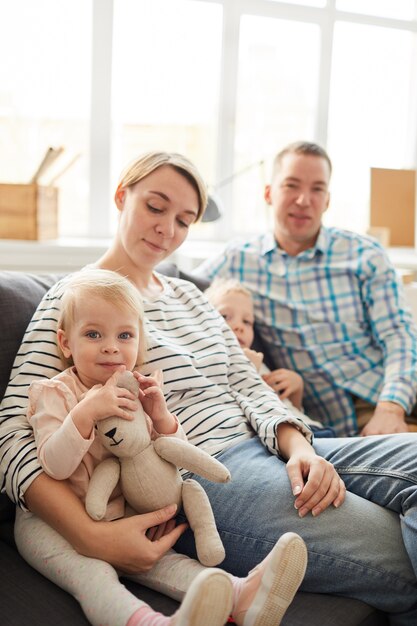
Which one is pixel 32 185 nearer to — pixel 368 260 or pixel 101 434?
pixel 368 260

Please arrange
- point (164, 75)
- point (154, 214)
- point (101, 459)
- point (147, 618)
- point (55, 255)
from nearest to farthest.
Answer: point (147, 618) → point (101, 459) → point (154, 214) → point (55, 255) → point (164, 75)

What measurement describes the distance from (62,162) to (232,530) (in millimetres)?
2059

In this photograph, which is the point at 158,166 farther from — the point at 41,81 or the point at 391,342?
the point at 41,81

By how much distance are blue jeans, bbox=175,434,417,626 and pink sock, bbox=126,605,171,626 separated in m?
0.27

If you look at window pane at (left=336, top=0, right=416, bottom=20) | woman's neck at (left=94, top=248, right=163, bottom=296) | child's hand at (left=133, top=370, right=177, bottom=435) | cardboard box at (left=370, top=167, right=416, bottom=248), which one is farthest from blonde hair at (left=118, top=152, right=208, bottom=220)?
window pane at (left=336, top=0, right=416, bottom=20)

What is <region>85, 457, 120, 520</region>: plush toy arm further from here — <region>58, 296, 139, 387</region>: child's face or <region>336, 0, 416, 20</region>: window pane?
<region>336, 0, 416, 20</region>: window pane

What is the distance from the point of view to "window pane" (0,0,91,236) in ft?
9.34

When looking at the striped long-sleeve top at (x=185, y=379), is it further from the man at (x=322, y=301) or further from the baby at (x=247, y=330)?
the man at (x=322, y=301)

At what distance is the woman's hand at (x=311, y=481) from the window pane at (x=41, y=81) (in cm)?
189

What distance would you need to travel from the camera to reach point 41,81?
2.90 metres

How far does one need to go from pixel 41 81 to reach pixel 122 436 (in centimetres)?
219

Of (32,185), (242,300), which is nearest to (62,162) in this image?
(32,185)

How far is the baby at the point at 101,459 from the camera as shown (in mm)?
1038

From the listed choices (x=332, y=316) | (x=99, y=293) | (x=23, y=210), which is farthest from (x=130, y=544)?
(x=23, y=210)
